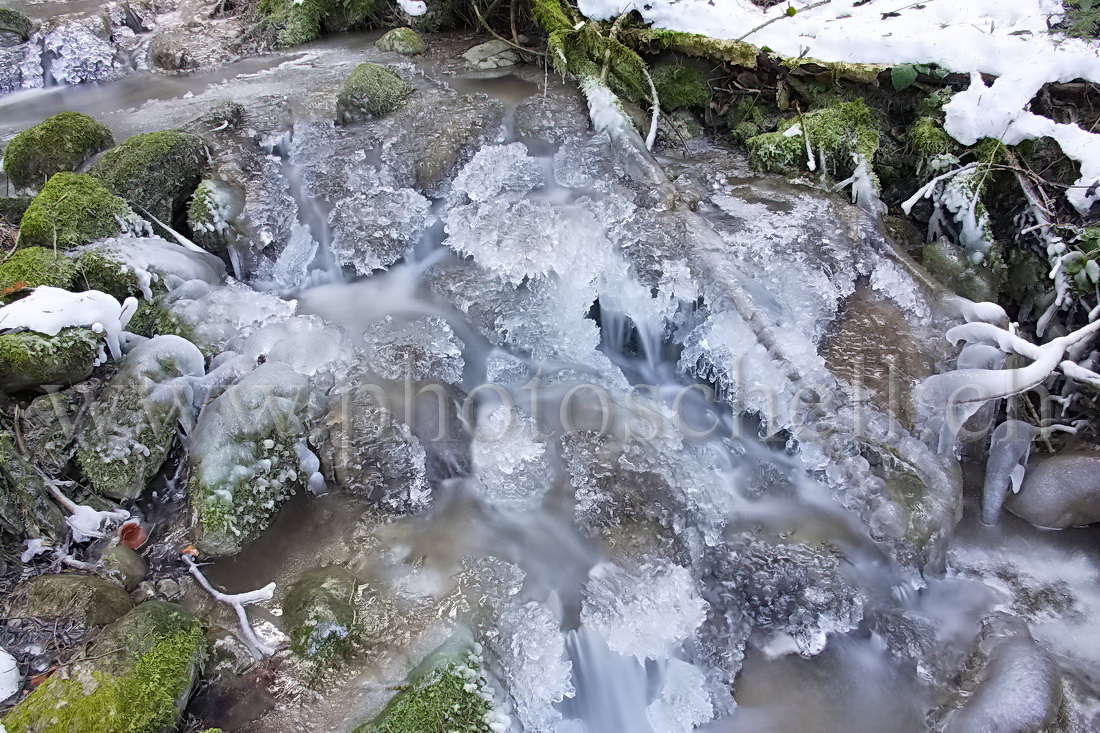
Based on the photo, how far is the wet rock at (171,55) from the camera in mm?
8969

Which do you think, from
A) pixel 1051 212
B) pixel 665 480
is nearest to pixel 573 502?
pixel 665 480

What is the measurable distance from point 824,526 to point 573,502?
155 cm

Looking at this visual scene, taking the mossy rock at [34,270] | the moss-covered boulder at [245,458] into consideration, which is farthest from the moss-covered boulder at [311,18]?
the moss-covered boulder at [245,458]

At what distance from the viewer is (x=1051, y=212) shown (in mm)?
4469

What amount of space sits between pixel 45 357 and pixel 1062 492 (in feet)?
19.9

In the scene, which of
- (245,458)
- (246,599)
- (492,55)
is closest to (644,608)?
(246,599)

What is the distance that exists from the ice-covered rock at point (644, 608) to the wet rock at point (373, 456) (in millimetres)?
1237

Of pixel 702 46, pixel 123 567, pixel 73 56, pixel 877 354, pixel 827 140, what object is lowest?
pixel 123 567

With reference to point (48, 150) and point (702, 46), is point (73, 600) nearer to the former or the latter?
point (48, 150)

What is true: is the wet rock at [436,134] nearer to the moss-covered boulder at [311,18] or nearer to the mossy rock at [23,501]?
the moss-covered boulder at [311,18]

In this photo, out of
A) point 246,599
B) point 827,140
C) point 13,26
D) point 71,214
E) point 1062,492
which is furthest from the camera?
point 13,26

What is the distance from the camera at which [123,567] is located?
11.2ft

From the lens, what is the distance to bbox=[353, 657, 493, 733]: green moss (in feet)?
9.27

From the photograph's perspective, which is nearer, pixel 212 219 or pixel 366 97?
pixel 212 219
